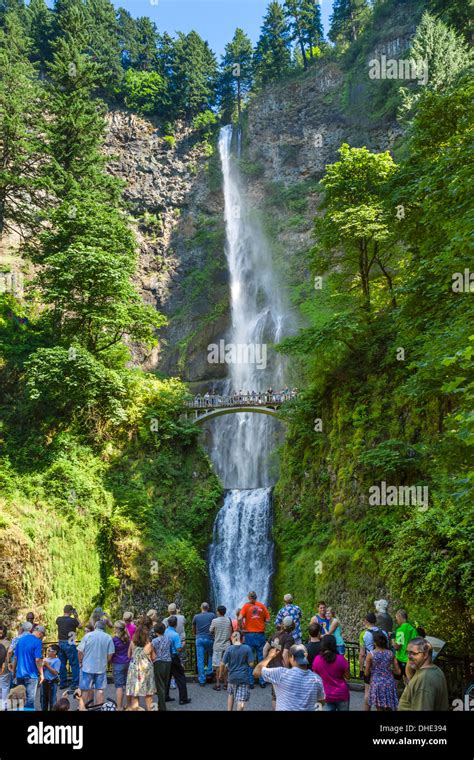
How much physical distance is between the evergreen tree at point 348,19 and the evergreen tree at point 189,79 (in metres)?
16.1

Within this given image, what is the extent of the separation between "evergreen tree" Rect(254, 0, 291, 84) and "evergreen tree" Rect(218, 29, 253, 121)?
207 centimetres

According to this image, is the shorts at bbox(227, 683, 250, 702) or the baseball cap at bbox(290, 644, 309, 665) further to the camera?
the shorts at bbox(227, 683, 250, 702)

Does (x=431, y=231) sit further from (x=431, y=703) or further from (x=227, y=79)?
(x=227, y=79)

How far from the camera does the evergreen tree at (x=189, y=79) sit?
60.9 metres

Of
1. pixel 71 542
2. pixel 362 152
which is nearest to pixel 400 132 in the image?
pixel 362 152

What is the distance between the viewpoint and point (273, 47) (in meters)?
62.2

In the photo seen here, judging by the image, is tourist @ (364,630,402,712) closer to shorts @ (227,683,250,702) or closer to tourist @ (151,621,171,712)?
shorts @ (227,683,250,702)

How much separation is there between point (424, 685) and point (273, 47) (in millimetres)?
69722

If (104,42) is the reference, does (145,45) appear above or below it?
above

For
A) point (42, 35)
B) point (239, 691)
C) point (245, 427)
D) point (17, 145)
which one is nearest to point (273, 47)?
point (42, 35)

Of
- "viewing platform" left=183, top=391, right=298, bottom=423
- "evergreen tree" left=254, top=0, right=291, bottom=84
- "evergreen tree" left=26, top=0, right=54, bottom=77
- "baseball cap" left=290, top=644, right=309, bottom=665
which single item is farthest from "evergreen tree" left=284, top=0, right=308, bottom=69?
"baseball cap" left=290, top=644, right=309, bottom=665

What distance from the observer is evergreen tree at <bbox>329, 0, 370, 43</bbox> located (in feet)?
205

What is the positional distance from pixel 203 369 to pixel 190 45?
134 ft

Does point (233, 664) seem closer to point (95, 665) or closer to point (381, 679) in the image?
point (381, 679)
